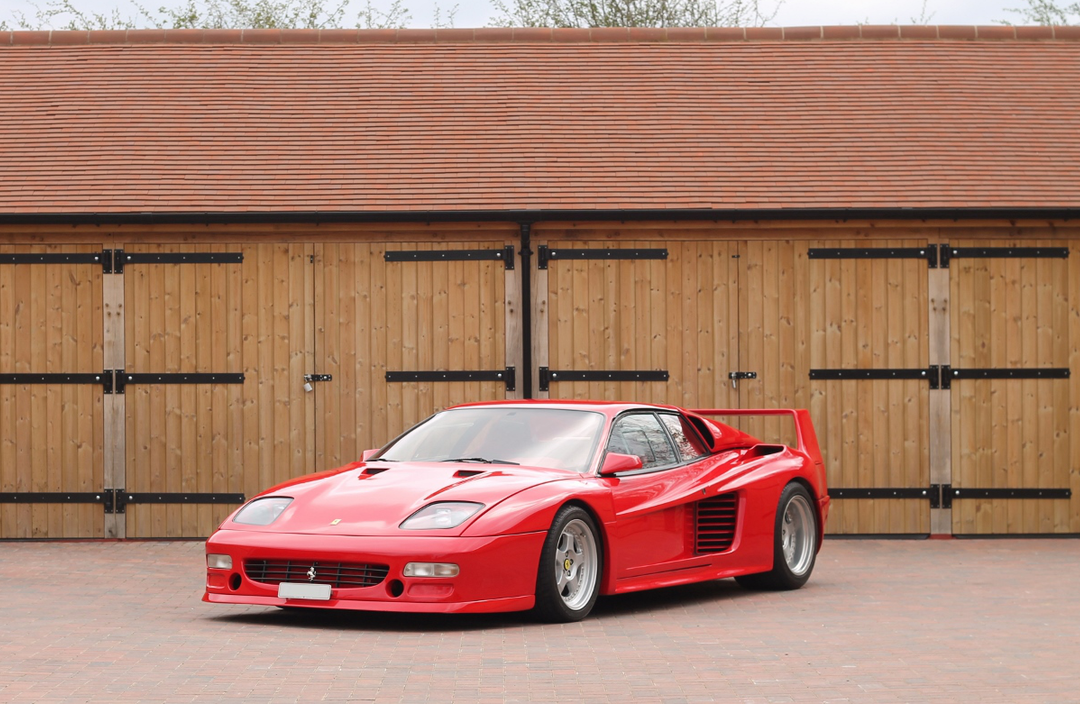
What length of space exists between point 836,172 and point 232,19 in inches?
987

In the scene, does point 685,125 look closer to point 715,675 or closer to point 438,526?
point 438,526

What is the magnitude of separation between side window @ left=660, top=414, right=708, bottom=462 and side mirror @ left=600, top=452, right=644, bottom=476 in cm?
103

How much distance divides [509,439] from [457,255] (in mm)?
4701

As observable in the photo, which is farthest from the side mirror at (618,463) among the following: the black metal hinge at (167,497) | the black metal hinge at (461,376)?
the black metal hinge at (167,497)

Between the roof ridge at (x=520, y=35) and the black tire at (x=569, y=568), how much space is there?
10.0 m

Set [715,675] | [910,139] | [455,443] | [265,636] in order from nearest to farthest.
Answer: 1. [715,675]
2. [265,636]
3. [455,443]
4. [910,139]

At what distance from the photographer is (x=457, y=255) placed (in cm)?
1319

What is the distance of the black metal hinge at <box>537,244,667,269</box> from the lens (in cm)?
1320

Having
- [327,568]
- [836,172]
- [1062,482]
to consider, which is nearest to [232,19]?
[836,172]

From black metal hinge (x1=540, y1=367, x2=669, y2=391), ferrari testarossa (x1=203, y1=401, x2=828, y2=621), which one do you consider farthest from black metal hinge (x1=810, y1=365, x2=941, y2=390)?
ferrari testarossa (x1=203, y1=401, x2=828, y2=621)

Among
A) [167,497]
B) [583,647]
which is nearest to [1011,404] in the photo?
[583,647]

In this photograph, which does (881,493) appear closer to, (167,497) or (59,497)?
(167,497)

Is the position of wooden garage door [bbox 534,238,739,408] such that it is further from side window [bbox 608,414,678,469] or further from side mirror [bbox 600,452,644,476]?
side mirror [bbox 600,452,644,476]

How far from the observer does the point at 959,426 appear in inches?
522
